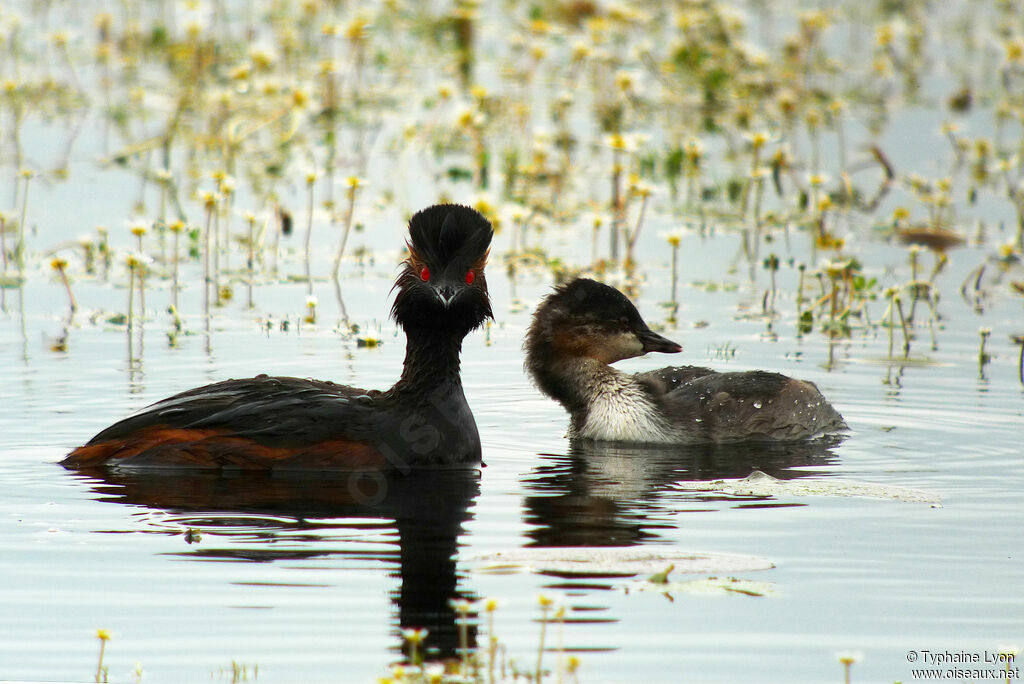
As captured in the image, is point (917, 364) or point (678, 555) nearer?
point (678, 555)

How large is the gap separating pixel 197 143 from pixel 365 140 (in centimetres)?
200

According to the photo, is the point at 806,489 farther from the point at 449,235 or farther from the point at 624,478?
the point at 449,235

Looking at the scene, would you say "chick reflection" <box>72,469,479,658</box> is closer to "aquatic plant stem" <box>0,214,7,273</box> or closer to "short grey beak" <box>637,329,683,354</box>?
"short grey beak" <box>637,329,683,354</box>

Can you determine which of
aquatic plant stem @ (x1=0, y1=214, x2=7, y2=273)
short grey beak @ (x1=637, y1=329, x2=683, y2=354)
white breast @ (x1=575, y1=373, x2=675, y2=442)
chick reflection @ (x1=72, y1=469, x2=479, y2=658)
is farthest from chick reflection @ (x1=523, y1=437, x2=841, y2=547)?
aquatic plant stem @ (x1=0, y1=214, x2=7, y2=273)

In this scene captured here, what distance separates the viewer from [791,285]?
13.4 metres

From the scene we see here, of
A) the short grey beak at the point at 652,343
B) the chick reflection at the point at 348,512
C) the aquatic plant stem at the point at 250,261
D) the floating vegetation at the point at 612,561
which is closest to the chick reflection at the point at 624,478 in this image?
the floating vegetation at the point at 612,561

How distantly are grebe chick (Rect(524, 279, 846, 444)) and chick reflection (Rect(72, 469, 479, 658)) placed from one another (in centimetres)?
154

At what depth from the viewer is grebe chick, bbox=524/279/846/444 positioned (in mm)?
9414

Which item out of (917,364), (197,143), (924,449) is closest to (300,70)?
(197,143)

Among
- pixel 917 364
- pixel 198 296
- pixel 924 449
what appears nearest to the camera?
pixel 924 449

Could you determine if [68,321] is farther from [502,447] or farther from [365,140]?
[365,140]

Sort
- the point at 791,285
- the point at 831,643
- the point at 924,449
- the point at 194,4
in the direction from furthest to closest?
the point at 194,4 → the point at 791,285 → the point at 924,449 → the point at 831,643

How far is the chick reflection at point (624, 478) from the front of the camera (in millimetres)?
7070

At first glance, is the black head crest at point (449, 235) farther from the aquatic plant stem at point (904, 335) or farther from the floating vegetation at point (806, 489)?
the aquatic plant stem at point (904, 335)
